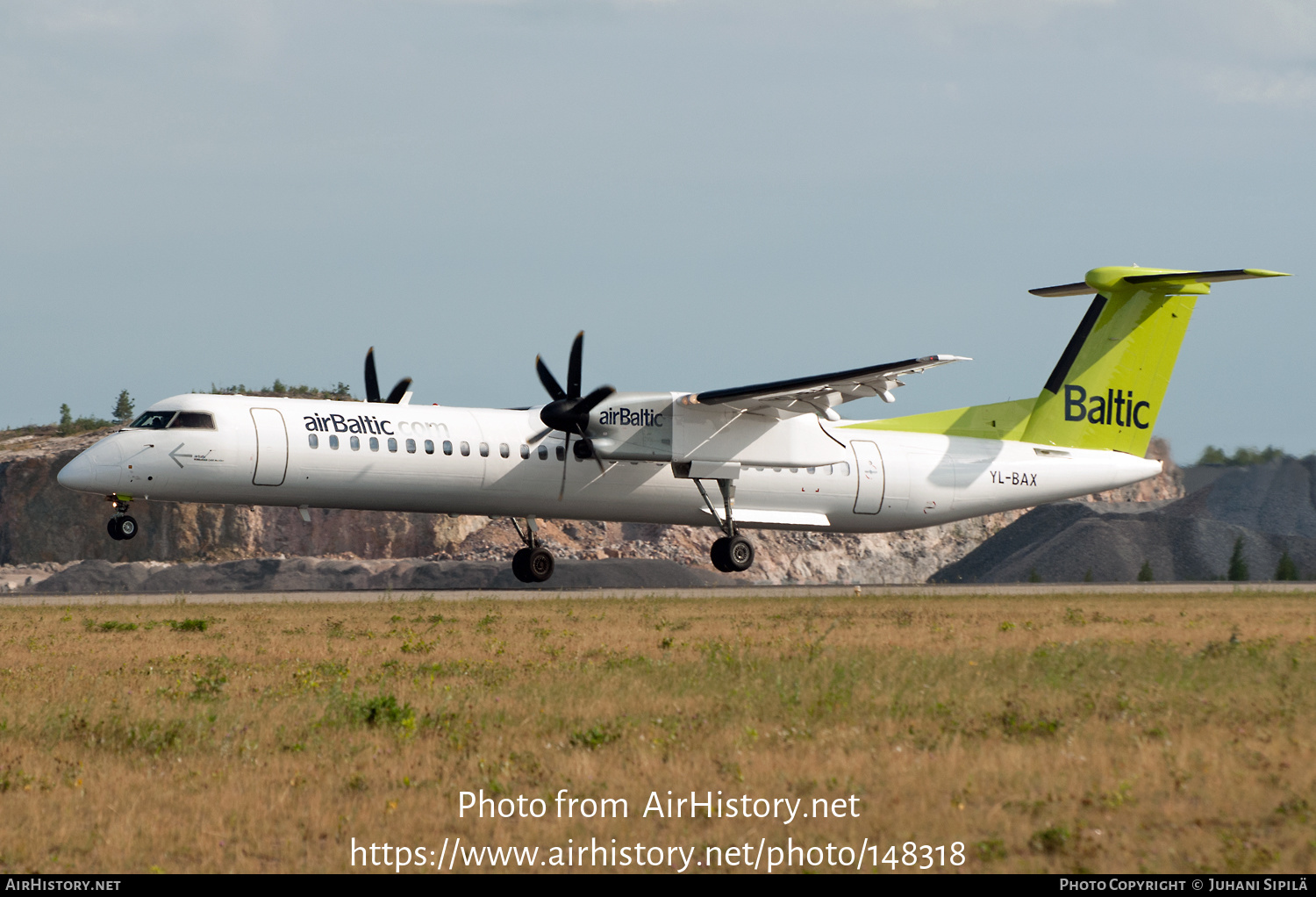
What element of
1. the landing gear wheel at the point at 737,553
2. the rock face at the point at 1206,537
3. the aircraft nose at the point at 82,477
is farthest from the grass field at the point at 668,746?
the rock face at the point at 1206,537

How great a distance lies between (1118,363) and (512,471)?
1809 cm

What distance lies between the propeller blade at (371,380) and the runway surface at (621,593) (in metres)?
5.10

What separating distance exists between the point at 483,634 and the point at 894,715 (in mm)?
9736

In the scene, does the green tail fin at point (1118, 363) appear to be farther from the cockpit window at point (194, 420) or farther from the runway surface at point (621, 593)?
the cockpit window at point (194, 420)

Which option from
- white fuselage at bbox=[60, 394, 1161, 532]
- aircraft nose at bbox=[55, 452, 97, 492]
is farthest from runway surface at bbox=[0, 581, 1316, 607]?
aircraft nose at bbox=[55, 452, 97, 492]

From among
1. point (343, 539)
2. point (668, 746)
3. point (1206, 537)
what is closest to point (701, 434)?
point (668, 746)

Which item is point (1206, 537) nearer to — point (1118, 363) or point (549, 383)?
point (1118, 363)

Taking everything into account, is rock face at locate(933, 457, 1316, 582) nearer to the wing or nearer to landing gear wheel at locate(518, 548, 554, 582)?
the wing

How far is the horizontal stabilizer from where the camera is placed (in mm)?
32531

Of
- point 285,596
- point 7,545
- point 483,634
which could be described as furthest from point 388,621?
point 7,545

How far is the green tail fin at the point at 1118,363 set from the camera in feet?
114

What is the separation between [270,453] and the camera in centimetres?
2647

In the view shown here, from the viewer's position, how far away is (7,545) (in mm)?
49375

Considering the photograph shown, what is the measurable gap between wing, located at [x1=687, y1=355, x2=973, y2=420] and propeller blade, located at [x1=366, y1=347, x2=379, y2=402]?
8.26 metres
